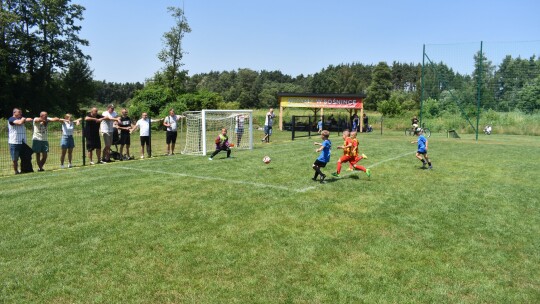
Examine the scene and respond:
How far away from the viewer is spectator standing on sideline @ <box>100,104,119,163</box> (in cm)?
1445

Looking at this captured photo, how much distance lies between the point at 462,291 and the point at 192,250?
3.45 meters

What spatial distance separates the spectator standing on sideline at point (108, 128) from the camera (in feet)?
47.4

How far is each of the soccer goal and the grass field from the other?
271 inches

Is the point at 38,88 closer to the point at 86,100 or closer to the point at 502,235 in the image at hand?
the point at 86,100

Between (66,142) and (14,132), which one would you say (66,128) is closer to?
(66,142)

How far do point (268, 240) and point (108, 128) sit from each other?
10.6 meters

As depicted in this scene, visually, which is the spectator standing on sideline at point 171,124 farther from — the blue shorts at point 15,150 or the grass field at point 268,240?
the grass field at point 268,240

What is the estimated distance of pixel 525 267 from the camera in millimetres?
5254

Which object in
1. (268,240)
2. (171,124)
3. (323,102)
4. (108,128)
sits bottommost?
(268,240)

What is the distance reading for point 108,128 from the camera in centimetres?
1462

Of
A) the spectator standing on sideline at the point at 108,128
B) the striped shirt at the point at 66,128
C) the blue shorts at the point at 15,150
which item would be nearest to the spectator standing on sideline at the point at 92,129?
the spectator standing on sideline at the point at 108,128

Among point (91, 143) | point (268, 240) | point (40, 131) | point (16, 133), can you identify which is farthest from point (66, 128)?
point (268, 240)

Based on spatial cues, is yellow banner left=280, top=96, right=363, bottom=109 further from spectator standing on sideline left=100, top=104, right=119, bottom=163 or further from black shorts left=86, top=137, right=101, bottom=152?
black shorts left=86, top=137, right=101, bottom=152

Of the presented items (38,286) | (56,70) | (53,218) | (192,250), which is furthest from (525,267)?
(56,70)
